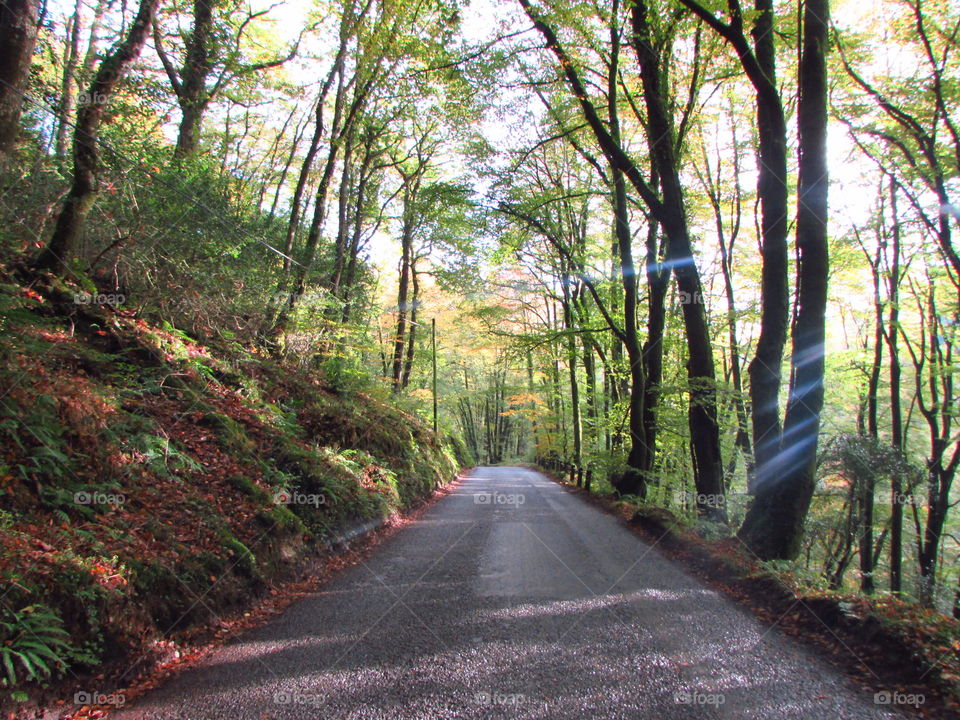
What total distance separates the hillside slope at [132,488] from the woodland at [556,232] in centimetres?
5

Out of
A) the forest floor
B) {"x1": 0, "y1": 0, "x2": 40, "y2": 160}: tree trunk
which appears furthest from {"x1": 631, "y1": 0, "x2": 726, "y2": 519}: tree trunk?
{"x1": 0, "y1": 0, "x2": 40, "y2": 160}: tree trunk

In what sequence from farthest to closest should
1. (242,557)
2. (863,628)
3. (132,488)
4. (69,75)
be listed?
(69,75)
(242,557)
(132,488)
(863,628)

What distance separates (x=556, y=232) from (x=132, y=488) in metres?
12.3

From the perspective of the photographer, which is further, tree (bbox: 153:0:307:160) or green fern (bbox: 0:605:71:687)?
tree (bbox: 153:0:307:160)

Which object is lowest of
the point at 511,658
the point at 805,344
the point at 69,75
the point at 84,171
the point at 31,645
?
the point at 511,658

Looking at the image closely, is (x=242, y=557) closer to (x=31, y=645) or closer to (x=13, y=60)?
(x=31, y=645)

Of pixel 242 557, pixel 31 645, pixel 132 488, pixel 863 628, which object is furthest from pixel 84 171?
pixel 863 628

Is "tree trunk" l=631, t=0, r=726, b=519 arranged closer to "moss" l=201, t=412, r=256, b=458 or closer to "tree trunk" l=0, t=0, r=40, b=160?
"moss" l=201, t=412, r=256, b=458

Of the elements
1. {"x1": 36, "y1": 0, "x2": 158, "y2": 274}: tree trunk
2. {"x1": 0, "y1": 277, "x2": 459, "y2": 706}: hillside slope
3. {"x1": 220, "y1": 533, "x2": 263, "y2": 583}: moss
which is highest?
{"x1": 36, "y1": 0, "x2": 158, "y2": 274}: tree trunk

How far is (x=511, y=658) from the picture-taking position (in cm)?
349

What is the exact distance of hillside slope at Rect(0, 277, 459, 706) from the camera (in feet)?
9.98

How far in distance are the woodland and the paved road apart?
1116mm

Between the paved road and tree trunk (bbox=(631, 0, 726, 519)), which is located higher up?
tree trunk (bbox=(631, 0, 726, 519))

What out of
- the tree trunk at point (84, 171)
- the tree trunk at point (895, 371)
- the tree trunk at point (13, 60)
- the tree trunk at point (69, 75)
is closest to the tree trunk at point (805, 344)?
the tree trunk at point (895, 371)
